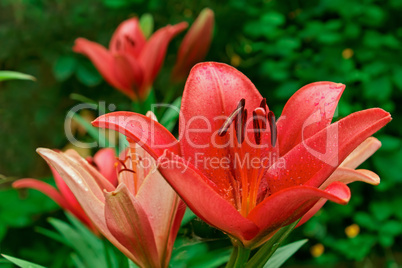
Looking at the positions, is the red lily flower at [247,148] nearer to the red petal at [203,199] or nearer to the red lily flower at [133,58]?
the red petal at [203,199]

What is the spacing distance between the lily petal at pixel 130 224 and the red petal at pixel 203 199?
5 centimetres

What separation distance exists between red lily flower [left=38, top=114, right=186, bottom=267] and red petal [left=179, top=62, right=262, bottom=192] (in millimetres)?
42

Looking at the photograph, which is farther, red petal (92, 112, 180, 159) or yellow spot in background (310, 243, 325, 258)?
yellow spot in background (310, 243, 325, 258)

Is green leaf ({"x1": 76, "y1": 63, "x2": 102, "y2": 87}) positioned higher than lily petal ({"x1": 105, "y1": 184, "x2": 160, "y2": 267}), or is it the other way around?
lily petal ({"x1": 105, "y1": 184, "x2": 160, "y2": 267})

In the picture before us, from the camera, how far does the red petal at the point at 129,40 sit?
101cm

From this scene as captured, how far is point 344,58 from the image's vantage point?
1.44 metres

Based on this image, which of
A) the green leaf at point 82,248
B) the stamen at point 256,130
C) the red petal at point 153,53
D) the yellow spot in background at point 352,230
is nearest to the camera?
the stamen at point 256,130

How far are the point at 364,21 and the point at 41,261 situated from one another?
1.17m

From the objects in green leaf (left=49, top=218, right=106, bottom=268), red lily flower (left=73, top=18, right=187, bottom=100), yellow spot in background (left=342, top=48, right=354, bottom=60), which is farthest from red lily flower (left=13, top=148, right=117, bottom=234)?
yellow spot in background (left=342, top=48, right=354, bottom=60)

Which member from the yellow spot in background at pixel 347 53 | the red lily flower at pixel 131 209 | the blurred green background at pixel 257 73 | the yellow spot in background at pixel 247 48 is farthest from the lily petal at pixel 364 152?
the yellow spot in background at pixel 247 48

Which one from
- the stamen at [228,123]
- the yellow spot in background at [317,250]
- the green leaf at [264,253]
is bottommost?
the yellow spot in background at [317,250]

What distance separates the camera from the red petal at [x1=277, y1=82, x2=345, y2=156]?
1.37 ft

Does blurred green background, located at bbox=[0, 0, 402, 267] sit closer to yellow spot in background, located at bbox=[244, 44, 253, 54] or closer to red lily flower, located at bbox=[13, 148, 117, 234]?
yellow spot in background, located at bbox=[244, 44, 253, 54]

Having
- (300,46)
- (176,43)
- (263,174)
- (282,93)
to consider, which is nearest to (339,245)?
(282,93)
